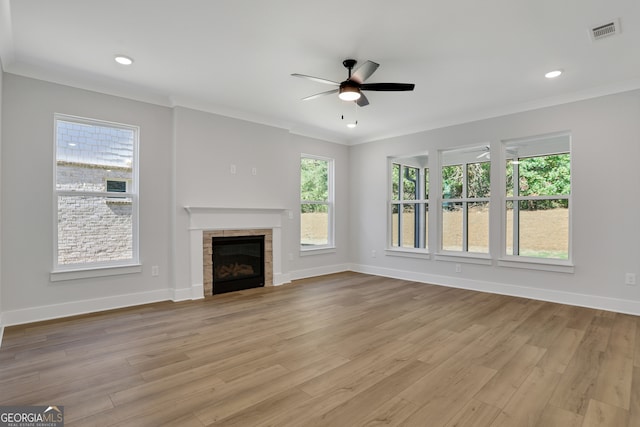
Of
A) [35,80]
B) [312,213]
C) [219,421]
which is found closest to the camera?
[219,421]

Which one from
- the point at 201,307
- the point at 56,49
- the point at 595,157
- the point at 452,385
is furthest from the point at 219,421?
the point at 595,157

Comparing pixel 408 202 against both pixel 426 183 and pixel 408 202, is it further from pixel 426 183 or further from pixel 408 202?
pixel 426 183

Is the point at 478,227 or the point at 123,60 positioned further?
the point at 478,227

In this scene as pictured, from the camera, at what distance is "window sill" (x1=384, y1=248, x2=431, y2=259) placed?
227 inches

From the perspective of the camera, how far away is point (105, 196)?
160 inches

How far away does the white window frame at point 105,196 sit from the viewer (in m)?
3.71

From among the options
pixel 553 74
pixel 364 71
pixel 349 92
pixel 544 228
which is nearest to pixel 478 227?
pixel 544 228

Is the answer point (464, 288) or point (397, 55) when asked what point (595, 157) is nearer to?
point (464, 288)

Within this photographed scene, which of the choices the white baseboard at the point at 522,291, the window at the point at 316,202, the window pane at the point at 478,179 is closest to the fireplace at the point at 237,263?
the window at the point at 316,202

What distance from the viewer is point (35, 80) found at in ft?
11.8

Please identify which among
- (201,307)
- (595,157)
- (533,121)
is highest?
(533,121)

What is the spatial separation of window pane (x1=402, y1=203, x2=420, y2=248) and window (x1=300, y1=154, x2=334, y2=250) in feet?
4.60

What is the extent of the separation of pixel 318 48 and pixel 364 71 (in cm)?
49

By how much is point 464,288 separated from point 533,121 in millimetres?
2615
